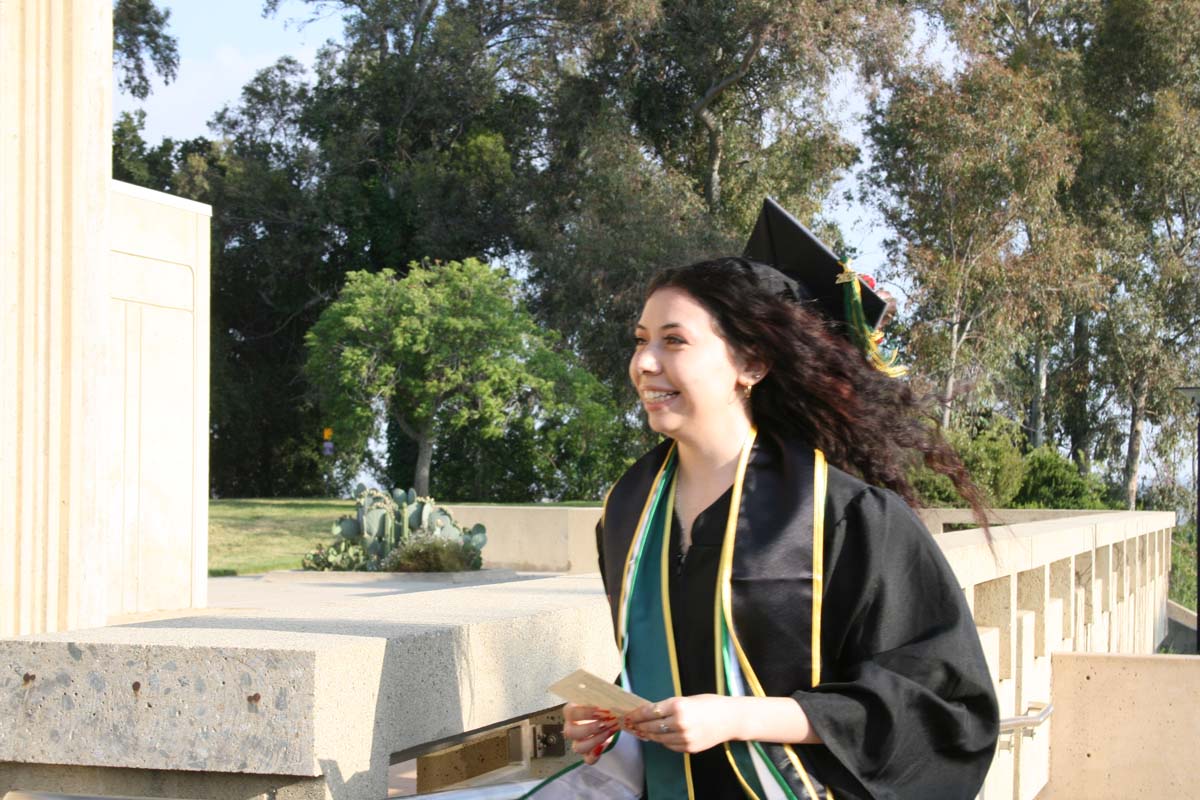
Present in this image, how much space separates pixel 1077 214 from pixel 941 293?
5037 millimetres

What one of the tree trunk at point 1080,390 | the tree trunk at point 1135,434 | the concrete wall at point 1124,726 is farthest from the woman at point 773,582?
the tree trunk at point 1080,390

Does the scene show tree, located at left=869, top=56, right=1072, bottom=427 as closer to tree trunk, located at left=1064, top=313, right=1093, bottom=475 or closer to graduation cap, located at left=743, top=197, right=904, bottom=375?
tree trunk, located at left=1064, top=313, right=1093, bottom=475

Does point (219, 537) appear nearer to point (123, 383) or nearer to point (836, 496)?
point (123, 383)

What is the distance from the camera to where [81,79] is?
7.26 meters

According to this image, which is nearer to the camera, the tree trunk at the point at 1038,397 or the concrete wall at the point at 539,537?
the concrete wall at the point at 539,537

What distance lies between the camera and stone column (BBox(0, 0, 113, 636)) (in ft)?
22.5

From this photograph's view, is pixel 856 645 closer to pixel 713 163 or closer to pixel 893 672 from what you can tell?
pixel 893 672

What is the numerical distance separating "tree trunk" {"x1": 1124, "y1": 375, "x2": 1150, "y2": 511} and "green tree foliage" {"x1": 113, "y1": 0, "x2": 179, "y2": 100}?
25.1 metres

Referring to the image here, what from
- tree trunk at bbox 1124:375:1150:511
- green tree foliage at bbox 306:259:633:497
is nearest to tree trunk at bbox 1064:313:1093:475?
tree trunk at bbox 1124:375:1150:511

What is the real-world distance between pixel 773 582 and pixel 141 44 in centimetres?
3615

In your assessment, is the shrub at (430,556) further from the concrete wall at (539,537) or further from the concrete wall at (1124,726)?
the concrete wall at (1124,726)

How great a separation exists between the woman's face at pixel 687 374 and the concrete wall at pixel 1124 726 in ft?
14.4

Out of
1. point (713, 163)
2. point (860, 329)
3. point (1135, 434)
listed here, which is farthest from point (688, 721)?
point (1135, 434)

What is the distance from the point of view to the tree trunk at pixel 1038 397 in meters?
29.8
